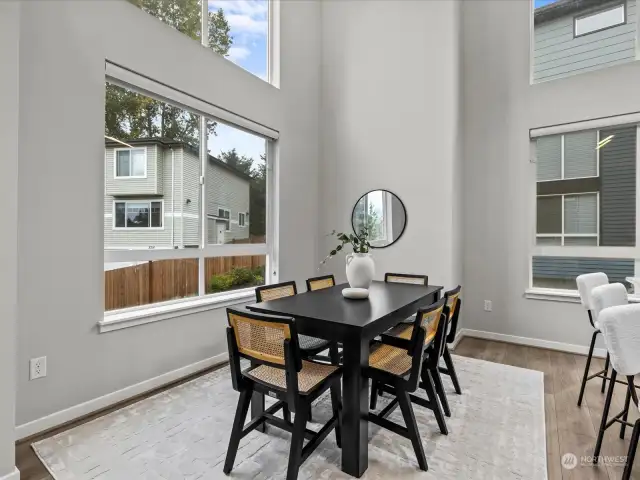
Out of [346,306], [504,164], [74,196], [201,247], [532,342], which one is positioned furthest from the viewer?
[504,164]

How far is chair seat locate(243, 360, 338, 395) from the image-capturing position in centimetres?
168

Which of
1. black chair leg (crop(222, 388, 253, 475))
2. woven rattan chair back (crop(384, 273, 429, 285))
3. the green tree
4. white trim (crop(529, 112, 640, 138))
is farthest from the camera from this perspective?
white trim (crop(529, 112, 640, 138))

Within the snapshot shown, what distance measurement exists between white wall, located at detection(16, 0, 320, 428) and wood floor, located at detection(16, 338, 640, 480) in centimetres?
32

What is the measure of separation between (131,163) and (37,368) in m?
1.53

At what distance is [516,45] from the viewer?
4000mm

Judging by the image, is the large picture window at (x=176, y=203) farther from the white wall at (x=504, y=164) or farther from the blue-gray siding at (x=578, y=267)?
the blue-gray siding at (x=578, y=267)

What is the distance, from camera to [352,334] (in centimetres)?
174

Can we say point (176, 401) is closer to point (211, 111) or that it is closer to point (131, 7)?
point (211, 111)

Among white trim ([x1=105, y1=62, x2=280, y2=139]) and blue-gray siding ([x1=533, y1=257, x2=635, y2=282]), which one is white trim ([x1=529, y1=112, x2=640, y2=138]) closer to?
blue-gray siding ([x1=533, y1=257, x2=635, y2=282])

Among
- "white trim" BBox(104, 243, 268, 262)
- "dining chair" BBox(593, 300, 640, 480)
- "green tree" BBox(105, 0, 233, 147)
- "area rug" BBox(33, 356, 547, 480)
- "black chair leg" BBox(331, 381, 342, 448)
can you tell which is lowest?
"area rug" BBox(33, 356, 547, 480)

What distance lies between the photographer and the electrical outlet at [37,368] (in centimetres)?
213

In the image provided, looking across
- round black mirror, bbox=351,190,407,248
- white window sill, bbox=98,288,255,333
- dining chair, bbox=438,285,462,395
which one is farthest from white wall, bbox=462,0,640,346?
white window sill, bbox=98,288,255,333

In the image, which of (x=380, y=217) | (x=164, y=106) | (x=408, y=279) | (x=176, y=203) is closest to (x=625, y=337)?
(x=408, y=279)

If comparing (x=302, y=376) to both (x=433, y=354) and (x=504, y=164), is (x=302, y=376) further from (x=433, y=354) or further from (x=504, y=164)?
(x=504, y=164)
